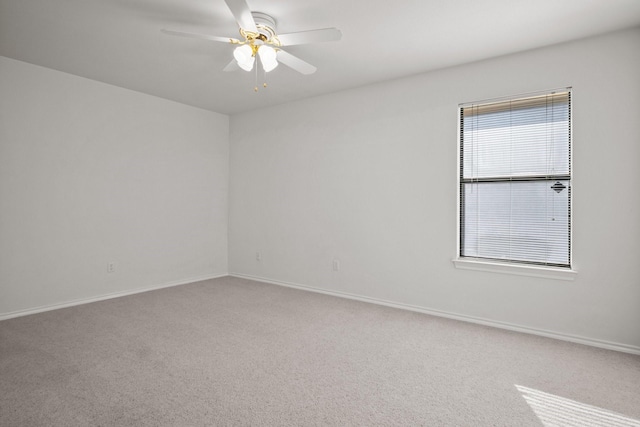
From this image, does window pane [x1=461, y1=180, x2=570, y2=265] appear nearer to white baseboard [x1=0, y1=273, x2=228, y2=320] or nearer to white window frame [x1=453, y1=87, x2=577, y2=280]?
white window frame [x1=453, y1=87, x2=577, y2=280]

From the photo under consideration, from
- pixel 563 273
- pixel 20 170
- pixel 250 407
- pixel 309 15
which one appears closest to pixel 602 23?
pixel 563 273

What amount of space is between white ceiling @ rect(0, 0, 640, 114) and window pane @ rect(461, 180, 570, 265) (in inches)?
48.7

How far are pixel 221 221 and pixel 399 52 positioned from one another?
3.56 meters

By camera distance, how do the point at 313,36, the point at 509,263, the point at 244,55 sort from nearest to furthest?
the point at 313,36 → the point at 244,55 → the point at 509,263

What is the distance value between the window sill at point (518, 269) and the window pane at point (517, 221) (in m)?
0.11

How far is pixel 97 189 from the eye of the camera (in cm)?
398

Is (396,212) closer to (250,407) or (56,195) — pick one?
(250,407)

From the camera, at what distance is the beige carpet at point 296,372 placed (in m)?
1.85

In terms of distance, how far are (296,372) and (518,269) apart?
2147mm

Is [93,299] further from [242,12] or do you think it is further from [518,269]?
[518,269]

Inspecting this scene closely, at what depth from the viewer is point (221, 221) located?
538 centimetres

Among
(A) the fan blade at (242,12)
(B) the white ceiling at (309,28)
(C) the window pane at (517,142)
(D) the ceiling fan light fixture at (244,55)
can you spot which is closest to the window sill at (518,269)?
(C) the window pane at (517,142)

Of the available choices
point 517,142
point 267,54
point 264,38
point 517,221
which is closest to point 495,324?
point 517,221

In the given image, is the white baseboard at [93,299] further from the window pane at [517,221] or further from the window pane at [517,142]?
the window pane at [517,142]
